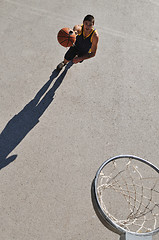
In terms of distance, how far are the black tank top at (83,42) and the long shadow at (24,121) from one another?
3.30 ft

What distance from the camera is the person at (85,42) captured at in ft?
13.9

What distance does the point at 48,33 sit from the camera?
595 centimetres

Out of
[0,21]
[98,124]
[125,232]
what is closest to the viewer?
[125,232]

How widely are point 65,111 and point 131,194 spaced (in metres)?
1.98

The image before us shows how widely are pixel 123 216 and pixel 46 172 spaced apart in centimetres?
149

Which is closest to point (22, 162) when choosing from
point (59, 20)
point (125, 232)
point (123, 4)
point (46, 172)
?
point (46, 172)

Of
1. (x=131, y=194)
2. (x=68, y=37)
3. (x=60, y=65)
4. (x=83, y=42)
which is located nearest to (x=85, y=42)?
(x=83, y=42)

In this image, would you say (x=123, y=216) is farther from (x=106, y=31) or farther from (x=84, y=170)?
(x=106, y=31)

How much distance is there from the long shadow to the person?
35.3 inches

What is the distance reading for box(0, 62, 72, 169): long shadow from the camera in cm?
455

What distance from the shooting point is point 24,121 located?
16.0 ft

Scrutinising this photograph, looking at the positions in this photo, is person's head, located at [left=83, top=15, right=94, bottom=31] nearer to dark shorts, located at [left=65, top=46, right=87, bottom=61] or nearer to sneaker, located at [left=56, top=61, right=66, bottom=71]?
dark shorts, located at [left=65, top=46, right=87, bottom=61]

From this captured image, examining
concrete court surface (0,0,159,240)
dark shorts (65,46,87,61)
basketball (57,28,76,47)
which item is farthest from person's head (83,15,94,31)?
concrete court surface (0,0,159,240)

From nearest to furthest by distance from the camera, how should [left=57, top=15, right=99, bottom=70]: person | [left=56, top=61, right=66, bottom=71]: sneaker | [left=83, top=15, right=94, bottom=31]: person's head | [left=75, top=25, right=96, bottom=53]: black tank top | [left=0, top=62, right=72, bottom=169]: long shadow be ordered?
[left=83, top=15, right=94, bottom=31]: person's head < [left=57, top=15, right=99, bottom=70]: person < [left=75, top=25, right=96, bottom=53]: black tank top < [left=0, top=62, right=72, bottom=169]: long shadow < [left=56, top=61, right=66, bottom=71]: sneaker
